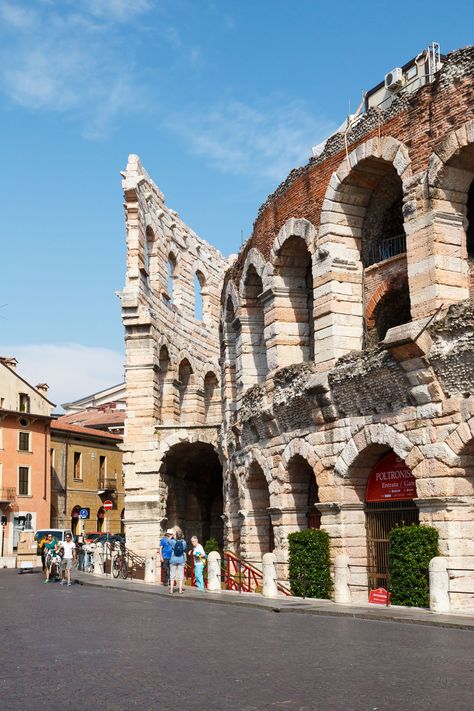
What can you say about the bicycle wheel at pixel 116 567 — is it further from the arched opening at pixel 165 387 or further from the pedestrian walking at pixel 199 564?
the pedestrian walking at pixel 199 564

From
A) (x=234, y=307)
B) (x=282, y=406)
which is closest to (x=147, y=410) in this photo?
(x=234, y=307)

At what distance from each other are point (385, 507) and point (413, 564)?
2663 millimetres

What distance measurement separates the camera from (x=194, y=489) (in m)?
36.4

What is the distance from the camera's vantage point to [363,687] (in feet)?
26.0

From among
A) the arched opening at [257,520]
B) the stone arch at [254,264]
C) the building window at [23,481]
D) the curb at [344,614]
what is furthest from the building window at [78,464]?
the curb at [344,614]

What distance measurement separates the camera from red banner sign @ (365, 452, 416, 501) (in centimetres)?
1739

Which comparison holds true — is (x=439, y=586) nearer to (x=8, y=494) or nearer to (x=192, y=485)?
(x=192, y=485)

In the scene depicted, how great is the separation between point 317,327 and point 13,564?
28862 millimetres

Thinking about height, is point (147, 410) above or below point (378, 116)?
below

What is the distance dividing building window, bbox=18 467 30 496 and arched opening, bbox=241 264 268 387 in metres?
26.0

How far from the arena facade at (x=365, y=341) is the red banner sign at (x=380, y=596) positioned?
4.33ft

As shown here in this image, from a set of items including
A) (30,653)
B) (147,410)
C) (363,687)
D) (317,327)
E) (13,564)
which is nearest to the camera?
(363,687)

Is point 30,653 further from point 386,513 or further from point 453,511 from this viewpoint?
point 386,513

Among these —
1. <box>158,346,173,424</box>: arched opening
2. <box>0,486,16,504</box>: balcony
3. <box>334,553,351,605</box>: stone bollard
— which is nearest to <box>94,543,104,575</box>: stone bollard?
<box>158,346,173,424</box>: arched opening
